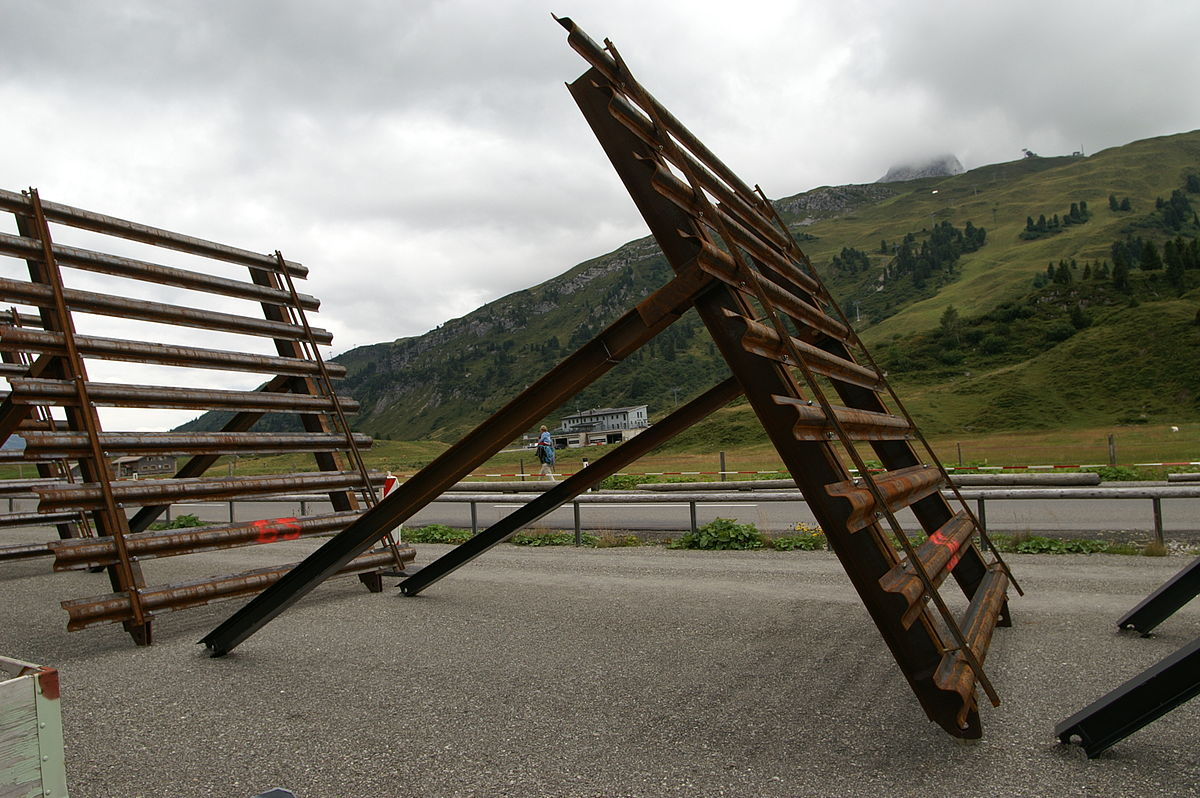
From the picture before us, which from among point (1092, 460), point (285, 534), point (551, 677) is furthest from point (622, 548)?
point (1092, 460)

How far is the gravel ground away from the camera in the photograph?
3.16 m

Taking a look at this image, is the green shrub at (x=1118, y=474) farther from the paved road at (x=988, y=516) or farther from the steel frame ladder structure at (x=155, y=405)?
the steel frame ladder structure at (x=155, y=405)

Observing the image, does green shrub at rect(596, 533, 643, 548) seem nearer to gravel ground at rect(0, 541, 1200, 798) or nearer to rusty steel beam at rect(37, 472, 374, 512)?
gravel ground at rect(0, 541, 1200, 798)

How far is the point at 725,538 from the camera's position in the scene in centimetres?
1044

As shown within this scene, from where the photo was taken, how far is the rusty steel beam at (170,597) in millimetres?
5383

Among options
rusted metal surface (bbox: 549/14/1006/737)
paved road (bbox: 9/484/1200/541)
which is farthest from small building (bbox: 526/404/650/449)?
rusted metal surface (bbox: 549/14/1006/737)

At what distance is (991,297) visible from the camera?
12650cm

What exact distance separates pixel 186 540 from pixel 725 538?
645 cm

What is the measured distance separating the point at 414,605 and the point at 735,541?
4924 millimetres

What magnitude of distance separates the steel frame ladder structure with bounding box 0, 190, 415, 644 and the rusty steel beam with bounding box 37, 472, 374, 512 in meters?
0.01

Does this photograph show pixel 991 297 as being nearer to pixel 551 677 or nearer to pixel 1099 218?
pixel 1099 218

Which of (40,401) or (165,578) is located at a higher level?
(40,401)

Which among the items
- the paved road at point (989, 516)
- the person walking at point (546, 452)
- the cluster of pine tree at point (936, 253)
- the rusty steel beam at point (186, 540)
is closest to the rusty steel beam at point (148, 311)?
the rusty steel beam at point (186, 540)

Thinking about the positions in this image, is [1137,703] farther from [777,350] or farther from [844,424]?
[777,350]
